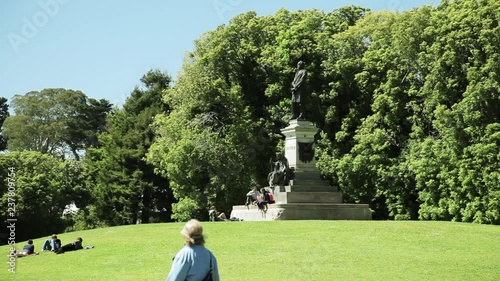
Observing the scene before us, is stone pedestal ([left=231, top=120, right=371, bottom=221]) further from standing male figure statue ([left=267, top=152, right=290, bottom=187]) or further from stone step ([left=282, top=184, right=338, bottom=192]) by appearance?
standing male figure statue ([left=267, top=152, right=290, bottom=187])

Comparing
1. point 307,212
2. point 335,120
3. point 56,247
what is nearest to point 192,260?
point 56,247

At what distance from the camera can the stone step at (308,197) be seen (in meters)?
→ 29.7

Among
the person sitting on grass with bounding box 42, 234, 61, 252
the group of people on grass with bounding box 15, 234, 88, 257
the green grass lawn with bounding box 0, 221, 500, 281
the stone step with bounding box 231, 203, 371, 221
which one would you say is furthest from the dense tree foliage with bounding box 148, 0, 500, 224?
the group of people on grass with bounding box 15, 234, 88, 257

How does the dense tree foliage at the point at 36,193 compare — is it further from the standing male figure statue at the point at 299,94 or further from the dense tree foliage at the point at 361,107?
the standing male figure statue at the point at 299,94

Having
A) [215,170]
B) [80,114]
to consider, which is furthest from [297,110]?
[80,114]

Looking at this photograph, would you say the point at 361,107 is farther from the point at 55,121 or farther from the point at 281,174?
the point at 55,121

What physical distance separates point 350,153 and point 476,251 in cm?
2254

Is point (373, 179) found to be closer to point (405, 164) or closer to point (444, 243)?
point (405, 164)

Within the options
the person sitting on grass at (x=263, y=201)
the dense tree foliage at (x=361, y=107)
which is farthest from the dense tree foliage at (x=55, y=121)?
the person sitting on grass at (x=263, y=201)

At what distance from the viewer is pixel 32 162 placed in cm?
5584

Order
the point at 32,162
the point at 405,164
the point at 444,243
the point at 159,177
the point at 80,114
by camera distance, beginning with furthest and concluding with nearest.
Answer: the point at 80,114, the point at 32,162, the point at 159,177, the point at 405,164, the point at 444,243

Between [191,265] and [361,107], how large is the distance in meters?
36.7

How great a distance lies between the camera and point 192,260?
24.4 feet

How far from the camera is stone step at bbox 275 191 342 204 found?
2974cm
